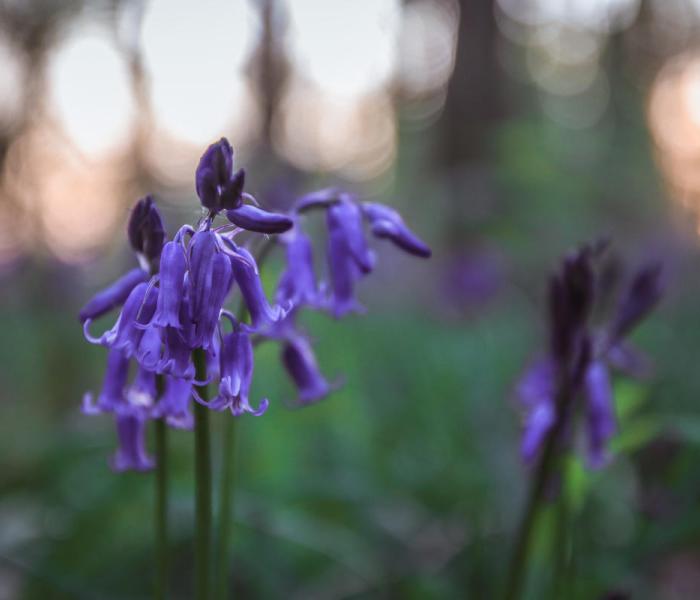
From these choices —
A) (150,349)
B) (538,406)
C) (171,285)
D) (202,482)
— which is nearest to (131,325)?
(150,349)

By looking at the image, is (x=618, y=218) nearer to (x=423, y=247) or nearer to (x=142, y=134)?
(x=142, y=134)

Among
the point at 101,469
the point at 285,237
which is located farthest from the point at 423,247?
the point at 101,469

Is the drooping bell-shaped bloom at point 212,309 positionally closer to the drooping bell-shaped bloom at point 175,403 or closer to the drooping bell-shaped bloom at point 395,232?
the drooping bell-shaped bloom at point 175,403

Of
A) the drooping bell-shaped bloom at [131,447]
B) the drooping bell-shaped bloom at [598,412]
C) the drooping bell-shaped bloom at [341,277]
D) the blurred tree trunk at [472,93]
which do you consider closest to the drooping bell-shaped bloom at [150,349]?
the drooping bell-shaped bloom at [131,447]

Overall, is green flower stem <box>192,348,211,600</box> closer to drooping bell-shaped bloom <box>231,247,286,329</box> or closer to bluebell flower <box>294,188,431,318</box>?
drooping bell-shaped bloom <box>231,247,286,329</box>

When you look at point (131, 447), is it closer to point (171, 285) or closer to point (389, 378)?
point (171, 285)

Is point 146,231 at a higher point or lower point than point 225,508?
higher
